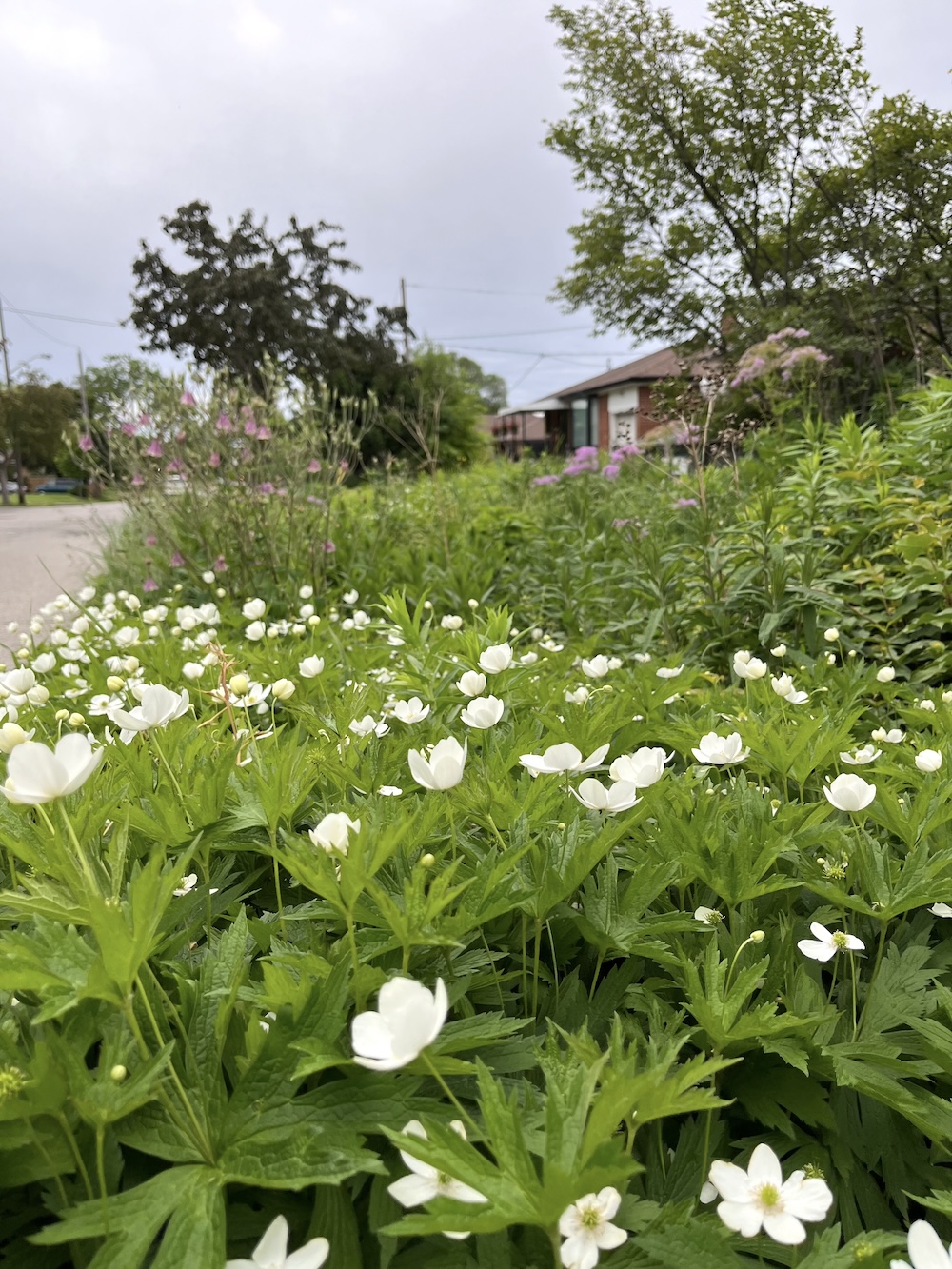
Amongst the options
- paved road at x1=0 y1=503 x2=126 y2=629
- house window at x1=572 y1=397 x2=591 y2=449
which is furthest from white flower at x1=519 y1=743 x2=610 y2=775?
house window at x1=572 y1=397 x2=591 y2=449

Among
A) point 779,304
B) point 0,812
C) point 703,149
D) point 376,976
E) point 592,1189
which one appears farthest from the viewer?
point 703,149

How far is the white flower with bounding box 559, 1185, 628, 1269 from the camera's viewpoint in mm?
612

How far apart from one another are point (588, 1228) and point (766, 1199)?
179 millimetres

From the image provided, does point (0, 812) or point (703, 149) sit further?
point (703, 149)

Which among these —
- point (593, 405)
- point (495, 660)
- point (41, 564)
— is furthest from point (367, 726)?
point (593, 405)

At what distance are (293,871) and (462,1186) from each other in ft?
1.13

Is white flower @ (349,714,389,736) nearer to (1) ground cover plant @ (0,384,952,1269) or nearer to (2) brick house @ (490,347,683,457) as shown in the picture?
(1) ground cover plant @ (0,384,952,1269)

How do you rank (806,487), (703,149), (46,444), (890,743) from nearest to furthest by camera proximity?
1. (890,743)
2. (806,487)
3. (703,149)
4. (46,444)

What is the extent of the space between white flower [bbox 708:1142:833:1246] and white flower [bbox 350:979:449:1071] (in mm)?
319

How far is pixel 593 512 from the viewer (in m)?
5.45

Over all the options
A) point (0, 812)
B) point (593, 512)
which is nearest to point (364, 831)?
point (0, 812)

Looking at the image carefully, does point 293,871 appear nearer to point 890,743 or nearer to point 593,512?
point 890,743

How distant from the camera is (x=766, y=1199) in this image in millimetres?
685

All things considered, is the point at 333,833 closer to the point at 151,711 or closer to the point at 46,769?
the point at 46,769
